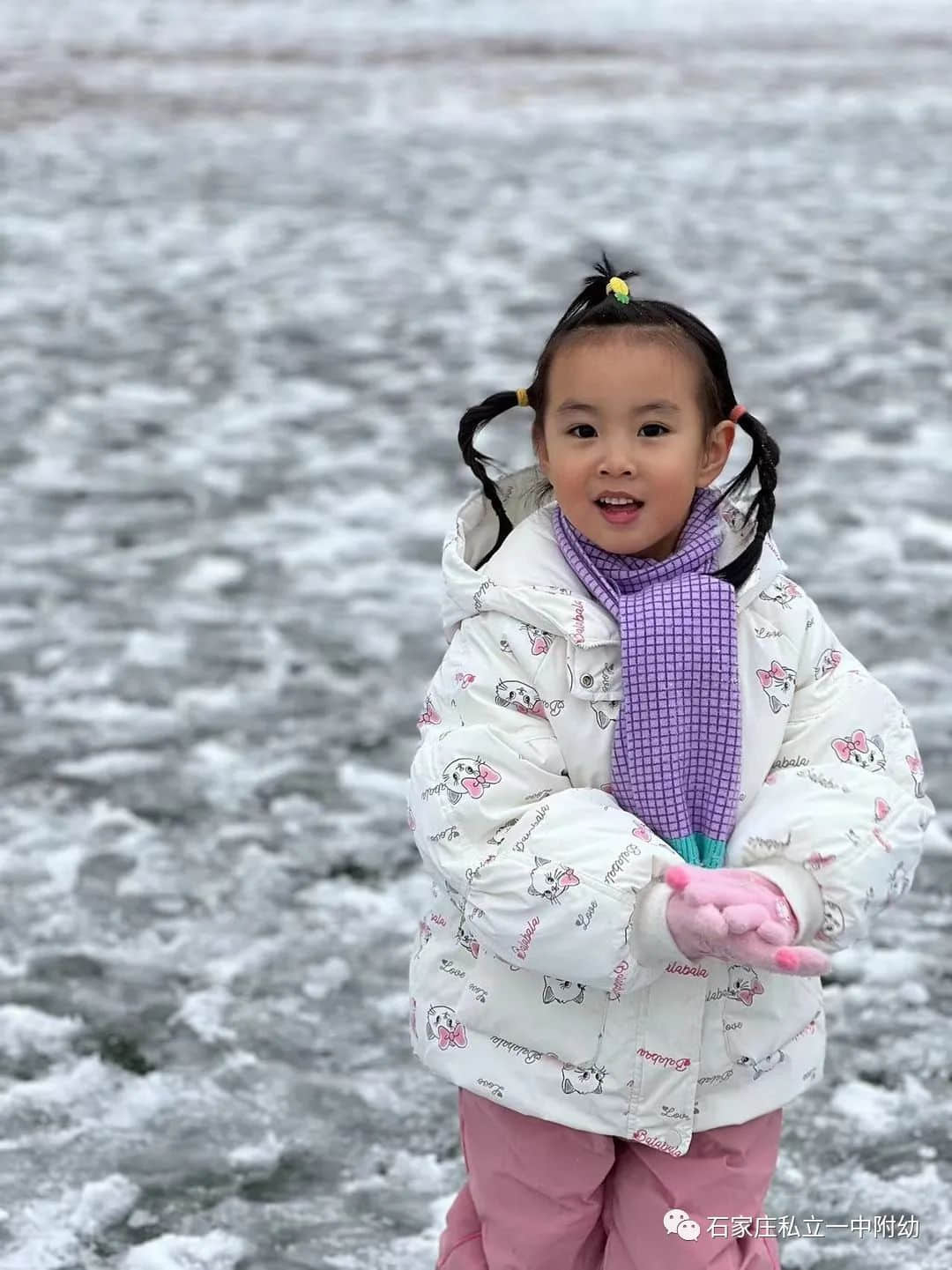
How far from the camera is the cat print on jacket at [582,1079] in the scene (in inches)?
77.3

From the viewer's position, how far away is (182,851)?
376cm

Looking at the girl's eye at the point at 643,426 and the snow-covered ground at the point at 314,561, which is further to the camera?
the snow-covered ground at the point at 314,561

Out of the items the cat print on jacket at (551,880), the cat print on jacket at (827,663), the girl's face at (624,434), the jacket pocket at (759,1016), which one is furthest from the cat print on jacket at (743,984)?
the girl's face at (624,434)

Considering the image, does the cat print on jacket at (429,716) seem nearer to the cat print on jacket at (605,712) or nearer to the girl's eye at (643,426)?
the cat print on jacket at (605,712)

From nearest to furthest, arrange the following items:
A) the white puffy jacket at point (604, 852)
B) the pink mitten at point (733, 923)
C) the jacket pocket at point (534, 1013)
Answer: the pink mitten at point (733, 923)
the white puffy jacket at point (604, 852)
the jacket pocket at point (534, 1013)

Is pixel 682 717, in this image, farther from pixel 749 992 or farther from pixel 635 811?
pixel 749 992

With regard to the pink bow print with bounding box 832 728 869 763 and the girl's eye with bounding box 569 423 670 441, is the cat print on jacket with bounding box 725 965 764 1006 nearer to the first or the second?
the pink bow print with bounding box 832 728 869 763

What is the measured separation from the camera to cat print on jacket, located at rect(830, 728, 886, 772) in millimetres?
2008

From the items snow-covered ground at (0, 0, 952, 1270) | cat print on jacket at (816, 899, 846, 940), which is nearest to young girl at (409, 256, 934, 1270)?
cat print on jacket at (816, 899, 846, 940)

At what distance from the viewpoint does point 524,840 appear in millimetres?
1888

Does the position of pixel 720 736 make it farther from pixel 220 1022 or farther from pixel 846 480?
pixel 846 480

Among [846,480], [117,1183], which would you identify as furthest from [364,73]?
[117,1183]

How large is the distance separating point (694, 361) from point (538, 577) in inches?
12.0

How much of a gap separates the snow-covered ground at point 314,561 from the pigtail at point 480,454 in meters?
1.11
